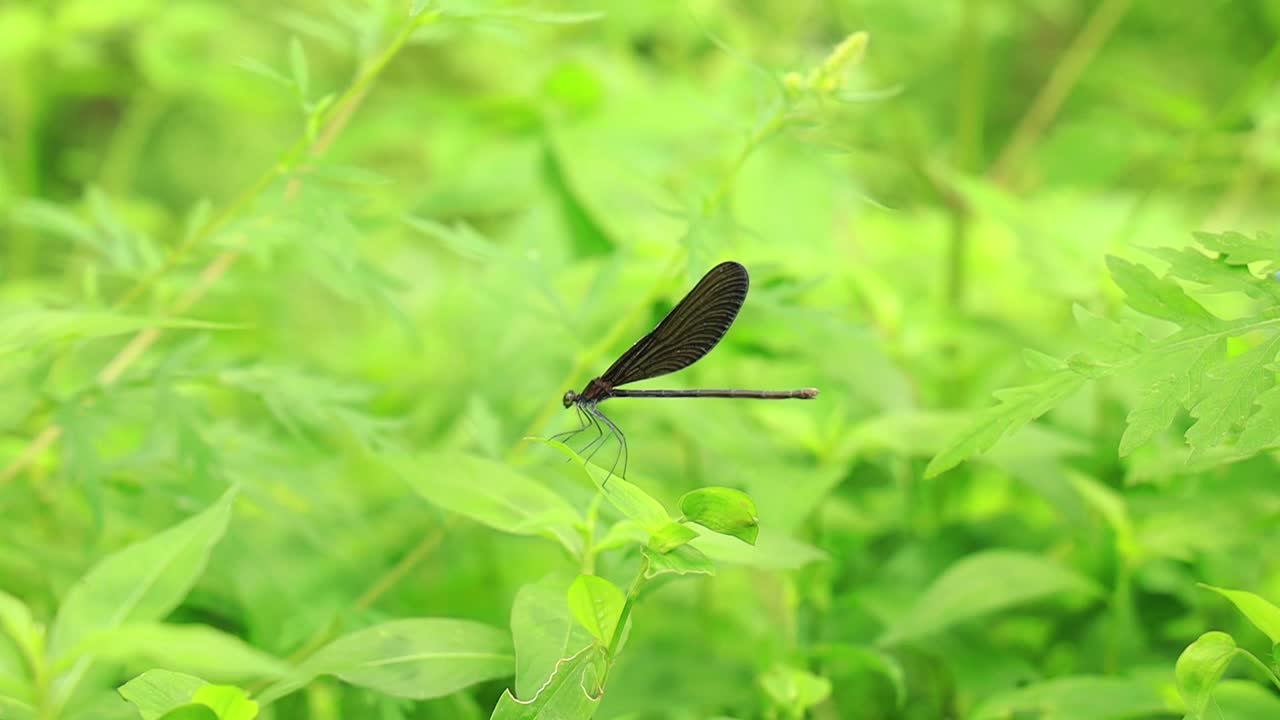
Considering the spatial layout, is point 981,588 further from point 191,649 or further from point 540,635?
point 191,649

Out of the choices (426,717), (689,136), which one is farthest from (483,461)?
(689,136)

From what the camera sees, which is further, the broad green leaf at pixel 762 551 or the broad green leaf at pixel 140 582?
the broad green leaf at pixel 762 551

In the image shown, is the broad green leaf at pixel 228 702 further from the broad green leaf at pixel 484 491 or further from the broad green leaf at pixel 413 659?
the broad green leaf at pixel 484 491

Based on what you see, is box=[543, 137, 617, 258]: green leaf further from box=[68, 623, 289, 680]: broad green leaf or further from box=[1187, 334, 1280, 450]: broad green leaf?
box=[68, 623, 289, 680]: broad green leaf

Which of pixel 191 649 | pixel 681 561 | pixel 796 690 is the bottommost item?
pixel 796 690

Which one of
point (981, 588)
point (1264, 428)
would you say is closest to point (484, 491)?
point (981, 588)

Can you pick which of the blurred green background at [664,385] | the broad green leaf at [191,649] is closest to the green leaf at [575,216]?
the blurred green background at [664,385]
